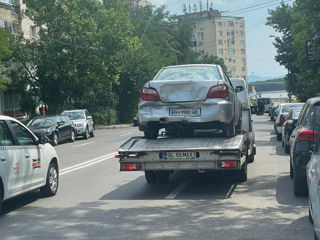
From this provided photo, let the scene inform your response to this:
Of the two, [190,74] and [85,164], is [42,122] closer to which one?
[85,164]

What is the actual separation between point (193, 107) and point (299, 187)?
2.30 metres

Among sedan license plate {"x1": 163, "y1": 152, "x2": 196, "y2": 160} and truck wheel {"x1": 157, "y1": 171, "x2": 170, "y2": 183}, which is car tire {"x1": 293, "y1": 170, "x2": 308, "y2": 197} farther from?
truck wheel {"x1": 157, "y1": 171, "x2": 170, "y2": 183}

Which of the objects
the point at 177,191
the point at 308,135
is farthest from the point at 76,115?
the point at 308,135

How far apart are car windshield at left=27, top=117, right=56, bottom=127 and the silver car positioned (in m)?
17.5

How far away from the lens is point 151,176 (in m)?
11.6

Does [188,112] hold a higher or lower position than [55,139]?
higher

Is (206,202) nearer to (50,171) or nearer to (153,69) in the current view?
(50,171)

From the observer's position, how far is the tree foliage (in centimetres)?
3182

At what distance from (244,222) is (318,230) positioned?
2.55m

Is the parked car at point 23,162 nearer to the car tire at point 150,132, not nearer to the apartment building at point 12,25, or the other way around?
the car tire at point 150,132

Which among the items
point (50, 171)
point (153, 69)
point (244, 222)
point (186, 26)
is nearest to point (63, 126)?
point (50, 171)

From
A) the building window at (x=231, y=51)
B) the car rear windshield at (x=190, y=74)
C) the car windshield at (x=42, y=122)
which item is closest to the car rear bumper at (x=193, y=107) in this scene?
the car rear windshield at (x=190, y=74)

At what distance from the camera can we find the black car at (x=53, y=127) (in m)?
26.5

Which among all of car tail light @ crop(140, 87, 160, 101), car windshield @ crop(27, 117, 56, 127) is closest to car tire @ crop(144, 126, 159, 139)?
car tail light @ crop(140, 87, 160, 101)
